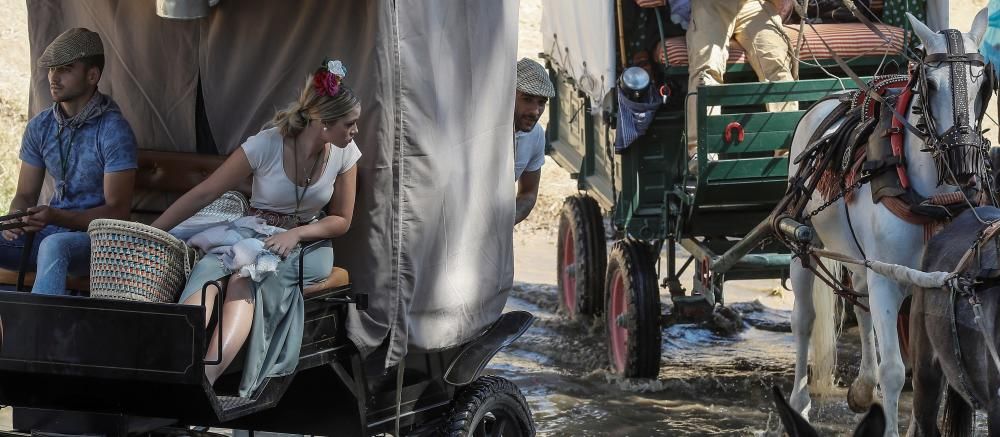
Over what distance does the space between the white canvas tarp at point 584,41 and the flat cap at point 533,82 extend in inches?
71.4

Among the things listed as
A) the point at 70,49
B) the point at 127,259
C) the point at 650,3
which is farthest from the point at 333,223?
the point at 650,3

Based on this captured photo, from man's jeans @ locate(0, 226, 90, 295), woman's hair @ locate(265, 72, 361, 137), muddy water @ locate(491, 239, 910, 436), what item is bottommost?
muddy water @ locate(491, 239, 910, 436)

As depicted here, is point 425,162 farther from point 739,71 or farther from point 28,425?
point 739,71

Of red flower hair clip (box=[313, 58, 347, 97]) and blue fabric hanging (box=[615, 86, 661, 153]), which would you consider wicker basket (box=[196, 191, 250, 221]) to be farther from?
blue fabric hanging (box=[615, 86, 661, 153])

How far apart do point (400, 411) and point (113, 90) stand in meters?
1.92

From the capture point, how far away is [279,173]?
4.69m

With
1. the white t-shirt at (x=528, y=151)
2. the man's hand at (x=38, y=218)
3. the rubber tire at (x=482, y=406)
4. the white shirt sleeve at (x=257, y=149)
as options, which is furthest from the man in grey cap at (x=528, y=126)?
the man's hand at (x=38, y=218)

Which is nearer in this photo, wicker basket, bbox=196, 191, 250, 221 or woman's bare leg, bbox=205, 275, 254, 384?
woman's bare leg, bbox=205, 275, 254, 384

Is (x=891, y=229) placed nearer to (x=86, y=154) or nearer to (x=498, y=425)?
(x=498, y=425)

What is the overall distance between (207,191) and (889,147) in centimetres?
295

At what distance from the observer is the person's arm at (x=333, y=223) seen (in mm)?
4477

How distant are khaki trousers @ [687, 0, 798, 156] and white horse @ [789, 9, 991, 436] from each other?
726 mm

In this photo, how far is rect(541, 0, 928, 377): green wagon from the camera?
24.2 feet

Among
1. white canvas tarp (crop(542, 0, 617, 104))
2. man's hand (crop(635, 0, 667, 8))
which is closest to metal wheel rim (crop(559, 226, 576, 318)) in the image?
white canvas tarp (crop(542, 0, 617, 104))
